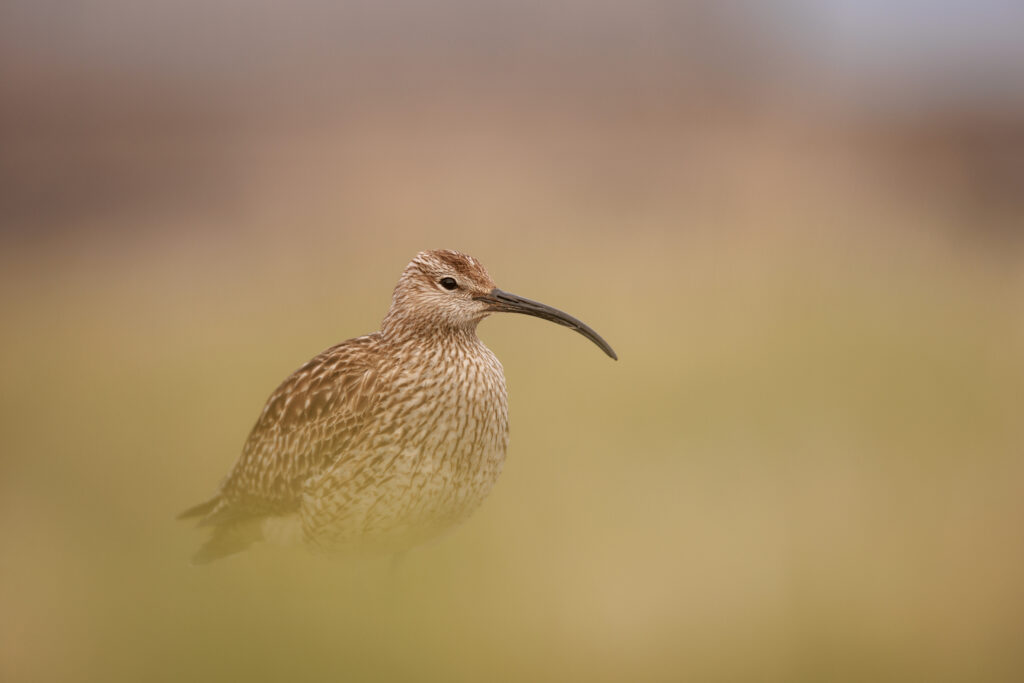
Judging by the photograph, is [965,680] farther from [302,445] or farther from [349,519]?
[302,445]

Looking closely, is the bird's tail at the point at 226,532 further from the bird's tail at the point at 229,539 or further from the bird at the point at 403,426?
the bird at the point at 403,426

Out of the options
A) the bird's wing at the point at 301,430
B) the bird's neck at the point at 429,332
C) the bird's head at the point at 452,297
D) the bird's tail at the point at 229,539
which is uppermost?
the bird's head at the point at 452,297

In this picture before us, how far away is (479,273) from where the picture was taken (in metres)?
3.70

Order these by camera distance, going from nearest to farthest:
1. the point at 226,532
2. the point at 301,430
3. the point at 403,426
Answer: the point at 403,426, the point at 301,430, the point at 226,532

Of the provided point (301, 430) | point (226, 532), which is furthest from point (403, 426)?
point (226, 532)

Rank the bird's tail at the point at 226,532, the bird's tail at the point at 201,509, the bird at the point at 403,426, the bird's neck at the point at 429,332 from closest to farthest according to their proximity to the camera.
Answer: the bird at the point at 403,426, the bird's neck at the point at 429,332, the bird's tail at the point at 226,532, the bird's tail at the point at 201,509

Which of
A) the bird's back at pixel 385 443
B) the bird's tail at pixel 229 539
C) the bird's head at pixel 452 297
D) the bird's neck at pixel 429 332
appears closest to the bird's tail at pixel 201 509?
the bird's tail at pixel 229 539

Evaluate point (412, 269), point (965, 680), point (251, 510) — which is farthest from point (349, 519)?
point (965, 680)

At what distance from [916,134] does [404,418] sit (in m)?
11.9

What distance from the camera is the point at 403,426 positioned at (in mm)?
3703

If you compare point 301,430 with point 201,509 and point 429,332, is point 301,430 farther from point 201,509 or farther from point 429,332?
point 201,509

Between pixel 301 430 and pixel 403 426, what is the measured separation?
57 cm

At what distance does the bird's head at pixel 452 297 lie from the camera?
370cm

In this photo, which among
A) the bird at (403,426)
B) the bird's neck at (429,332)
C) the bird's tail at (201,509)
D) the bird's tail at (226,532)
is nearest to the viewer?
the bird at (403,426)
